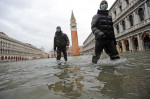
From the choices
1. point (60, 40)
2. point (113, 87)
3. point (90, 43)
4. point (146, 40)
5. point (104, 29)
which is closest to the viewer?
point (113, 87)

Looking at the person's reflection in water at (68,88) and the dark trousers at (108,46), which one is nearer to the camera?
the person's reflection in water at (68,88)

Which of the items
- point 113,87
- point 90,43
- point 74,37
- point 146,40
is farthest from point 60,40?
point 90,43

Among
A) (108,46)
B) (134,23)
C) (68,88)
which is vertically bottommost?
(68,88)

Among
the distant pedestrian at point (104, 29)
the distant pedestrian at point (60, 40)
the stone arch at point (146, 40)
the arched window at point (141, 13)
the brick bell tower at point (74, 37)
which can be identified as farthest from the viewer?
the brick bell tower at point (74, 37)

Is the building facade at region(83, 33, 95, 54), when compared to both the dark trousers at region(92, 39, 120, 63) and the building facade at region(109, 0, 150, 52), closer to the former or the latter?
the building facade at region(109, 0, 150, 52)

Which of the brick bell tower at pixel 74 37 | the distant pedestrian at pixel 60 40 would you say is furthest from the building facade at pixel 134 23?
the brick bell tower at pixel 74 37

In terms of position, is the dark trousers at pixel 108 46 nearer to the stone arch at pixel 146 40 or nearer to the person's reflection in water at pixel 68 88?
the person's reflection in water at pixel 68 88

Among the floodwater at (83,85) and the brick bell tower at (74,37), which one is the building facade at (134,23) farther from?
the brick bell tower at (74,37)

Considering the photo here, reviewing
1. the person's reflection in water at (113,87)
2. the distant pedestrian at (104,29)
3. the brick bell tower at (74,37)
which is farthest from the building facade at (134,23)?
the brick bell tower at (74,37)

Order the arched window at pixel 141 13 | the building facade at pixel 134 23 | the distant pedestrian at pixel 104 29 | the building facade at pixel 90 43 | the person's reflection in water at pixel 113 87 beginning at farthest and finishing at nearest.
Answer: the building facade at pixel 90 43, the arched window at pixel 141 13, the building facade at pixel 134 23, the distant pedestrian at pixel 104 29, the person's reflection in water at pixel 113 87

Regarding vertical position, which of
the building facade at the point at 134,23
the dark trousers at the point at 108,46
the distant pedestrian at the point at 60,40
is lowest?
the dark trousers at the point at 108,46

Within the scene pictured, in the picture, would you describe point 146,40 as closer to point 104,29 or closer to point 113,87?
point 104,29

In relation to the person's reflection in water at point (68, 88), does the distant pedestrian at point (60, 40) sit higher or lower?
higher

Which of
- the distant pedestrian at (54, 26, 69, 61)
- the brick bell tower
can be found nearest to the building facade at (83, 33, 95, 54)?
the brick bell tower
